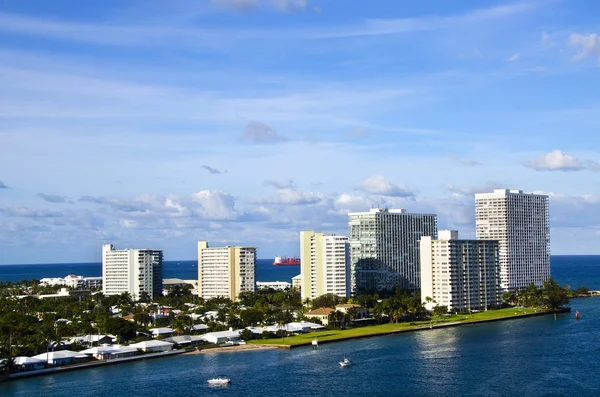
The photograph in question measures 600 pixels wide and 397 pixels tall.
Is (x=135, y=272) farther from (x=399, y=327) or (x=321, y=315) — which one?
(x=399, y=327)

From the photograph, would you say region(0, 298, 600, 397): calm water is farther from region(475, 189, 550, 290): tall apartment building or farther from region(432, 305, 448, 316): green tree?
region(475, 189, 550, 290): tall apartment building

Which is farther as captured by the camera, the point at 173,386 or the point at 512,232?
the point at 512,232

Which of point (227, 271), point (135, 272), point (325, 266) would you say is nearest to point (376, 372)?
point (325, 266)

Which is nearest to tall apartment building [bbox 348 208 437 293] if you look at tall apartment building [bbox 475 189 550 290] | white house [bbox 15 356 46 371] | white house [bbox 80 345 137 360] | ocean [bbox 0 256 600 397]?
tall apartment building [bbox 475 189 550 290]

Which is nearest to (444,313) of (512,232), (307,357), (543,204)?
(307,357)

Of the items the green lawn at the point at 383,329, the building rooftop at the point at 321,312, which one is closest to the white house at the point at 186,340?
the green lawn at the point at 383,329

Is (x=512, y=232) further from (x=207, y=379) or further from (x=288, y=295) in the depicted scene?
(x=207, y=379)
